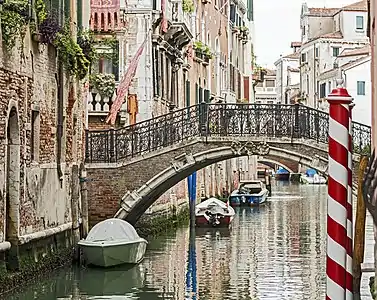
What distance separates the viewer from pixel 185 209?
2591cm

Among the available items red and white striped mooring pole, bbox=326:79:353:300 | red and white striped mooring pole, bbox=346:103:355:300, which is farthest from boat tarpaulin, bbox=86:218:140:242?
red and white striped mooring pole, bbox=326:79:353:300

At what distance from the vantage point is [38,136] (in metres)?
14.0

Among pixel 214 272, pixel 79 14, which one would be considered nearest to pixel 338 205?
pixel 214 272

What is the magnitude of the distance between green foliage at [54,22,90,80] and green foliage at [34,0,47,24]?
1.04 m

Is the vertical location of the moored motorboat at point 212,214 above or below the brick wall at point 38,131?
below

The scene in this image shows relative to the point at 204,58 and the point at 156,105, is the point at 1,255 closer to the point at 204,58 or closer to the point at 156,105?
the point at 156,105

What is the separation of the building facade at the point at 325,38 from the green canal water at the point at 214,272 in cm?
2781

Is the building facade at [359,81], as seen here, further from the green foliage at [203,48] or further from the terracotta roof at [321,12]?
Answer: the green foliage at [203,48]

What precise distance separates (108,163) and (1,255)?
6027 millimetres

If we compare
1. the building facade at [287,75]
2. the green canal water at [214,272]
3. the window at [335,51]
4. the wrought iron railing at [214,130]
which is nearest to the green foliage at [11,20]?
the green canal water at [214,272]

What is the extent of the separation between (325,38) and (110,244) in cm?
3725

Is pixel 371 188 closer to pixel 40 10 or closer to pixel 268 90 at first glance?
pixel 40 10

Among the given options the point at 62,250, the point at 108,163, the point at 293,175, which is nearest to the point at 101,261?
the point at 62,250

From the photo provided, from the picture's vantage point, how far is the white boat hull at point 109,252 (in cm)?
1491
